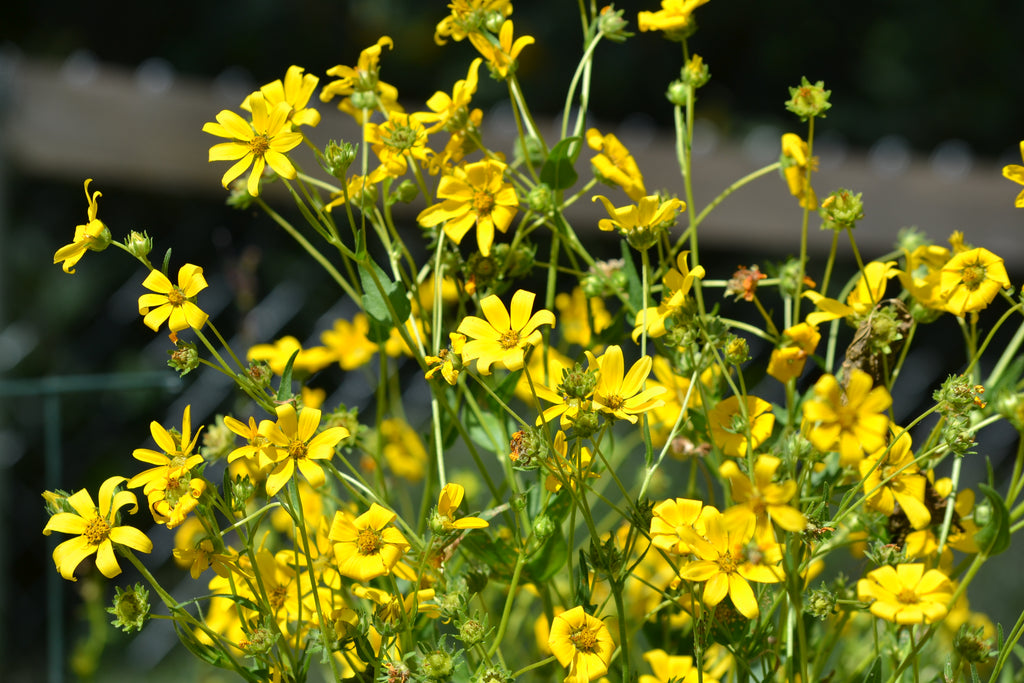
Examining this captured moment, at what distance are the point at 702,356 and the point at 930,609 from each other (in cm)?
13

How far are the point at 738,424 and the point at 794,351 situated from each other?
40 millimetres

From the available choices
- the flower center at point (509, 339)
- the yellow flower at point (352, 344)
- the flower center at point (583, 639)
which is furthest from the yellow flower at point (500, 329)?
the yellow flower at point (352, 344)

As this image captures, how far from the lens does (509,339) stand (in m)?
0.37

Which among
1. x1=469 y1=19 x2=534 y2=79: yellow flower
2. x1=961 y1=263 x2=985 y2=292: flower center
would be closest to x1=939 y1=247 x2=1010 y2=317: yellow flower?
x1=961 y1=263 x2=985 y2=292: flower center

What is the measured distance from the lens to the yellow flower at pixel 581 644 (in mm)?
348

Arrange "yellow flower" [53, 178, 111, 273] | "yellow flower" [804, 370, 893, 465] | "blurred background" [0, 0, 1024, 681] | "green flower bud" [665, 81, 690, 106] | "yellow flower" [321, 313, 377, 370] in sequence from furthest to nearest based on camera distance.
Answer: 1. "blurred background" [0, 0, 1024, 681]
2. "yellow flower" [321, 313, 377, 370]
3. "green flower bud" [665, 81, 690, 106]
4. "yellow flower" [53, 178, 111, 273]
5. "yellow flower" [804, 370, 893, 465]

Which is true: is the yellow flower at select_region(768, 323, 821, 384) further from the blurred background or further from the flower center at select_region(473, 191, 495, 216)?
the blurred background

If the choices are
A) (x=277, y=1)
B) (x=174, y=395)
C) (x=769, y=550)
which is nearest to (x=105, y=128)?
(x=174, y=395)

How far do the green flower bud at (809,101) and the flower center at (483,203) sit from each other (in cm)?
14

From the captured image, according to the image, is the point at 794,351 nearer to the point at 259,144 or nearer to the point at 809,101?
the point at 809,101

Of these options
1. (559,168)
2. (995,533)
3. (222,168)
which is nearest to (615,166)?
(559,168)

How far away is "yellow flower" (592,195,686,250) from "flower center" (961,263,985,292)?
122 mm

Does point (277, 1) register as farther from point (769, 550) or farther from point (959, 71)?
point (769, 550)

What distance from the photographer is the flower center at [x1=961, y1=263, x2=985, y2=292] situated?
40cm
